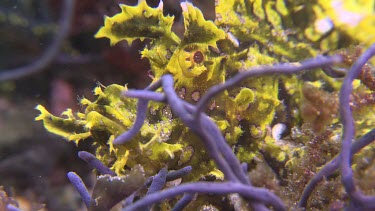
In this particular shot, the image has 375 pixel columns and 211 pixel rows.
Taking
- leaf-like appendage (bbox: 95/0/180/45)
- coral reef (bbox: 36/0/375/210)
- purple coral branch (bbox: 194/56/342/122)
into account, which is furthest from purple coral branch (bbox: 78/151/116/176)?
purple coral branch (bbox: 194/56/342/122)

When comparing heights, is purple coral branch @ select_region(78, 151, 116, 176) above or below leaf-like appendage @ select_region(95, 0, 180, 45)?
below

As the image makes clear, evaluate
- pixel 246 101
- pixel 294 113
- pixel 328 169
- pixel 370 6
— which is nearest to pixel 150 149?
Result: pixel 246 101

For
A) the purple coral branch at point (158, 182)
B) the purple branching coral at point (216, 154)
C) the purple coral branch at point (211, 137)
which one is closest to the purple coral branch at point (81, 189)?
the purple coral branch at point (158, 182)

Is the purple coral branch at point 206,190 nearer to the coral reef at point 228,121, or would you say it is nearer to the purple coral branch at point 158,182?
the coral reef at point 228,121

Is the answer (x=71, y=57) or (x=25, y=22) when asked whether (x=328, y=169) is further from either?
(x=25, y=22)

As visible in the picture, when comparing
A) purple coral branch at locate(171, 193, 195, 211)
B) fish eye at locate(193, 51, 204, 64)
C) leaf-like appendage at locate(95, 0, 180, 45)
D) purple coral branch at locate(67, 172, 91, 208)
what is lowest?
purple coral branch at locate(171, 193, 195, 211)

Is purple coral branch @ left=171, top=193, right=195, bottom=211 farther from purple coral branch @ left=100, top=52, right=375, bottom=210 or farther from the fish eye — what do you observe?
the fish eye

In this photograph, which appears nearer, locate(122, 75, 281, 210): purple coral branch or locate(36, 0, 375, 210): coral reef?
locate(122, 75, 281, 210): purple coral branch

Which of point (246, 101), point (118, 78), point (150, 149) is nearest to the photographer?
point (150, 149)
